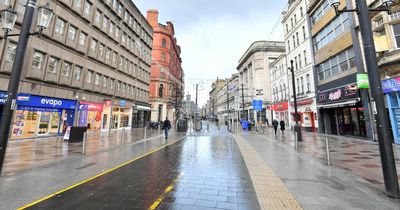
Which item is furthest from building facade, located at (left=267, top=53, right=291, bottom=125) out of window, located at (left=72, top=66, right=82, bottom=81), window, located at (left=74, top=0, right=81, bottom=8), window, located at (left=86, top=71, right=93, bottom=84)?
window, located at (left=74, top=0, right=81, bottom=8)

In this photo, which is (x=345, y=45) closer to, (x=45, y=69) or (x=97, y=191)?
(x=97, y=191)

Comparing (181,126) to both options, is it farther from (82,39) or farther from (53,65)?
(53,65)

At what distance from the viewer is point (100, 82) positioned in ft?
76.2

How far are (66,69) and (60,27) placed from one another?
151 inches

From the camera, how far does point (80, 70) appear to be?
20281 mm

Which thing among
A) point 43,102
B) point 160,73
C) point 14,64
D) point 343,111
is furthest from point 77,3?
point 343,111

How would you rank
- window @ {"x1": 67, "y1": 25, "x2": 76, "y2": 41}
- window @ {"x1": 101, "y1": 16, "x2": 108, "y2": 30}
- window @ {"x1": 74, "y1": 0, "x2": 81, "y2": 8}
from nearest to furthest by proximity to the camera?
window @ {"x1": 67, "y1": 25, "x2": 76, "y2": 41}
window @ {"x1": 74, "y1": 0, "x2": 81, "y2": 8}
window @ {"x1": 101, "y1": 16, "x2": 108, "y2": 30}

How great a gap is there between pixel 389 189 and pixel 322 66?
2068 cm

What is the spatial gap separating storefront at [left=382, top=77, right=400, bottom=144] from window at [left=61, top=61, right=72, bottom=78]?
26.2 m

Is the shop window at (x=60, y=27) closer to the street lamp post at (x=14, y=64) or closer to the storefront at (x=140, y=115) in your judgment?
the street lamp post at (x=14, y=64)

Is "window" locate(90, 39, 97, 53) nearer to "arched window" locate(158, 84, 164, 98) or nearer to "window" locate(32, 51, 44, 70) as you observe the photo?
"window" locate(32, 51, 44, 70)

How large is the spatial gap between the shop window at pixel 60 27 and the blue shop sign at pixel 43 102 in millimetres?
6120

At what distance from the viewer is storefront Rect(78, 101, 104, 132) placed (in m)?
20.3

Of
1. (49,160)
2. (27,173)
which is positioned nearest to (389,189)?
(27,173)
